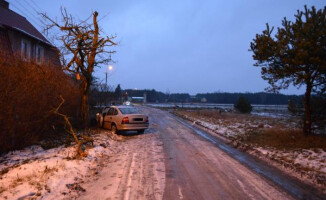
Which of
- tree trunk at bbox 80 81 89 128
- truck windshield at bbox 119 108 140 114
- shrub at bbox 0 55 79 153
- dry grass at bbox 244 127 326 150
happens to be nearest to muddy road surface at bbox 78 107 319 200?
shrub at bbox 0 55 79 153

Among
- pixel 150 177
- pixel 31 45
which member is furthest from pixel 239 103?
pixel 150 177

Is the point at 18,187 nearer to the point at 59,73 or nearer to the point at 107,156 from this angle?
the point at 107,156

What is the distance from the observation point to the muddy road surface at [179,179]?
18.0ft

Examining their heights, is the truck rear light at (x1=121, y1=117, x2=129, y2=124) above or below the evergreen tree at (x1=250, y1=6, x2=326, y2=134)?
below

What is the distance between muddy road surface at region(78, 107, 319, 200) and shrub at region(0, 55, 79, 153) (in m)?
2.69

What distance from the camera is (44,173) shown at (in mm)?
6273

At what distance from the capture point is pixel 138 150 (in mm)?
10156

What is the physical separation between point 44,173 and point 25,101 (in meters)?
2.81

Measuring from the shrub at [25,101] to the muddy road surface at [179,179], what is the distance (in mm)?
2691

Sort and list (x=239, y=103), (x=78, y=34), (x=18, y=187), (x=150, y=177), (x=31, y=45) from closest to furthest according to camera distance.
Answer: (x=18, y=187)
(x=150, y=177)
(x=78, y=34)
(x=31, y=45)
(x=239, y=103)

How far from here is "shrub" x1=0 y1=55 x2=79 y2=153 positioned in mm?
7309

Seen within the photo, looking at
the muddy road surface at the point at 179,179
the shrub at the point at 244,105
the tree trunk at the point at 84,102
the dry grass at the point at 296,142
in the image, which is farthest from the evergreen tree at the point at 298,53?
the shrub at the point at 244,105

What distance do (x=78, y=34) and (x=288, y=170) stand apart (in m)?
9.84

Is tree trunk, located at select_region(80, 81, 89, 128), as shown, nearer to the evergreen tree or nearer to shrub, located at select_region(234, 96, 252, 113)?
the evergreen tree
